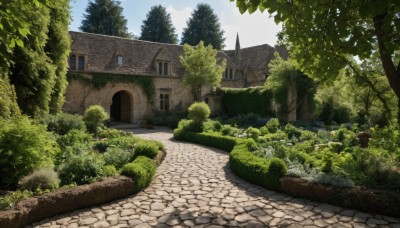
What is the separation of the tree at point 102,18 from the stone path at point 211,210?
1445 inches

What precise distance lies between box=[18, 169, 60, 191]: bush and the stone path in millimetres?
766

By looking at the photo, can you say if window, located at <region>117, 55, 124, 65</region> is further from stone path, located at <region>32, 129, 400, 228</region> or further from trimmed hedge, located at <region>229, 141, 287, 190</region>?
stone path, located at <region>32, 129, 400, 228</region>

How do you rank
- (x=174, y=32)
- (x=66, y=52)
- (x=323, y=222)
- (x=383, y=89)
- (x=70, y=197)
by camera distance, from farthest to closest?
(x=174, y=32)
(x=66, y=52)
(x=383, y=89)
(x=70, y=197)
(x=323, y=222)

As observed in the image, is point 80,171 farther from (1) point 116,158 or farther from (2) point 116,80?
(2) point 116,80

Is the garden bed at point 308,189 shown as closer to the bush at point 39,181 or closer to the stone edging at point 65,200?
the stone edging at point 65,200

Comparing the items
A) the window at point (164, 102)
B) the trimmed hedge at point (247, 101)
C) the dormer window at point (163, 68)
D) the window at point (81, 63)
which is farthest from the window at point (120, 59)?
the trimmed hedge at point (247, 101)

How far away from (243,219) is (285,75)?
56.6 feet

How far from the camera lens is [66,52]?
1552cm

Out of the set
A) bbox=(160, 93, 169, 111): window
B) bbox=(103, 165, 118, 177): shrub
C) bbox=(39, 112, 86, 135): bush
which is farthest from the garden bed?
bbox=(160, 93, 169, 111): window

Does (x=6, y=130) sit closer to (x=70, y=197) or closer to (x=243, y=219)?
(x=70, y=197)

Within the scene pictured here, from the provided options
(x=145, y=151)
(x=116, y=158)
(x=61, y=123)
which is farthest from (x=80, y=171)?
(x=61, y=123)

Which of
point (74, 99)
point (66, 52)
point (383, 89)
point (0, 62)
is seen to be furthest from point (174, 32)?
point (0, 62)

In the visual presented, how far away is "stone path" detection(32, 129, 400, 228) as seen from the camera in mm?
5281

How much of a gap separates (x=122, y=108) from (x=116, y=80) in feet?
12.4
